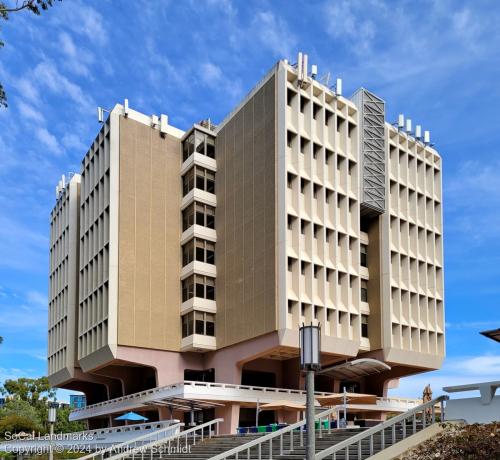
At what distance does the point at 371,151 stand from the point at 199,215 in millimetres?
14920

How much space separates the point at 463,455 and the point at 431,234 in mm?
46229

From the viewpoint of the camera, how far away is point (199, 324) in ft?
172

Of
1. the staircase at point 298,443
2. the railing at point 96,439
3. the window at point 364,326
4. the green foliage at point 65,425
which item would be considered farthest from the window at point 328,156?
the green foliage at point 65,425

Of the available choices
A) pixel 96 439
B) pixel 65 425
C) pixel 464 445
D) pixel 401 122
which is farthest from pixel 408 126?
pixel 65 425

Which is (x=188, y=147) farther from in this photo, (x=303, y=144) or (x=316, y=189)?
(x=316, y=189)

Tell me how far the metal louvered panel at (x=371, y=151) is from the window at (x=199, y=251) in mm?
12693

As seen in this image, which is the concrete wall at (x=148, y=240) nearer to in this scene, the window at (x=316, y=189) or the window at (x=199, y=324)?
the window at (x=199, y=324)

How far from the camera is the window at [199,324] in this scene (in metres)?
52.2

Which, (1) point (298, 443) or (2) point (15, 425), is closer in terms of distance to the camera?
(1) point (298, 443)

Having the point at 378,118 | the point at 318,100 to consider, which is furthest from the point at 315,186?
the point at 378,118

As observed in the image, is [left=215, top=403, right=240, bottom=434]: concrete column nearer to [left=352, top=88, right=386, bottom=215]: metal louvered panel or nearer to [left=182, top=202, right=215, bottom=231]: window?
[left=182, top=202, right=215, bottom=231]: window

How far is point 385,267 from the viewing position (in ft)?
181

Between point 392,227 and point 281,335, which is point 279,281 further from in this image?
point 392,227

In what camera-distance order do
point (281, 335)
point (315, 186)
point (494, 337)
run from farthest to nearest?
point (315, 186) < point (281, 335) < point (494, 337)
